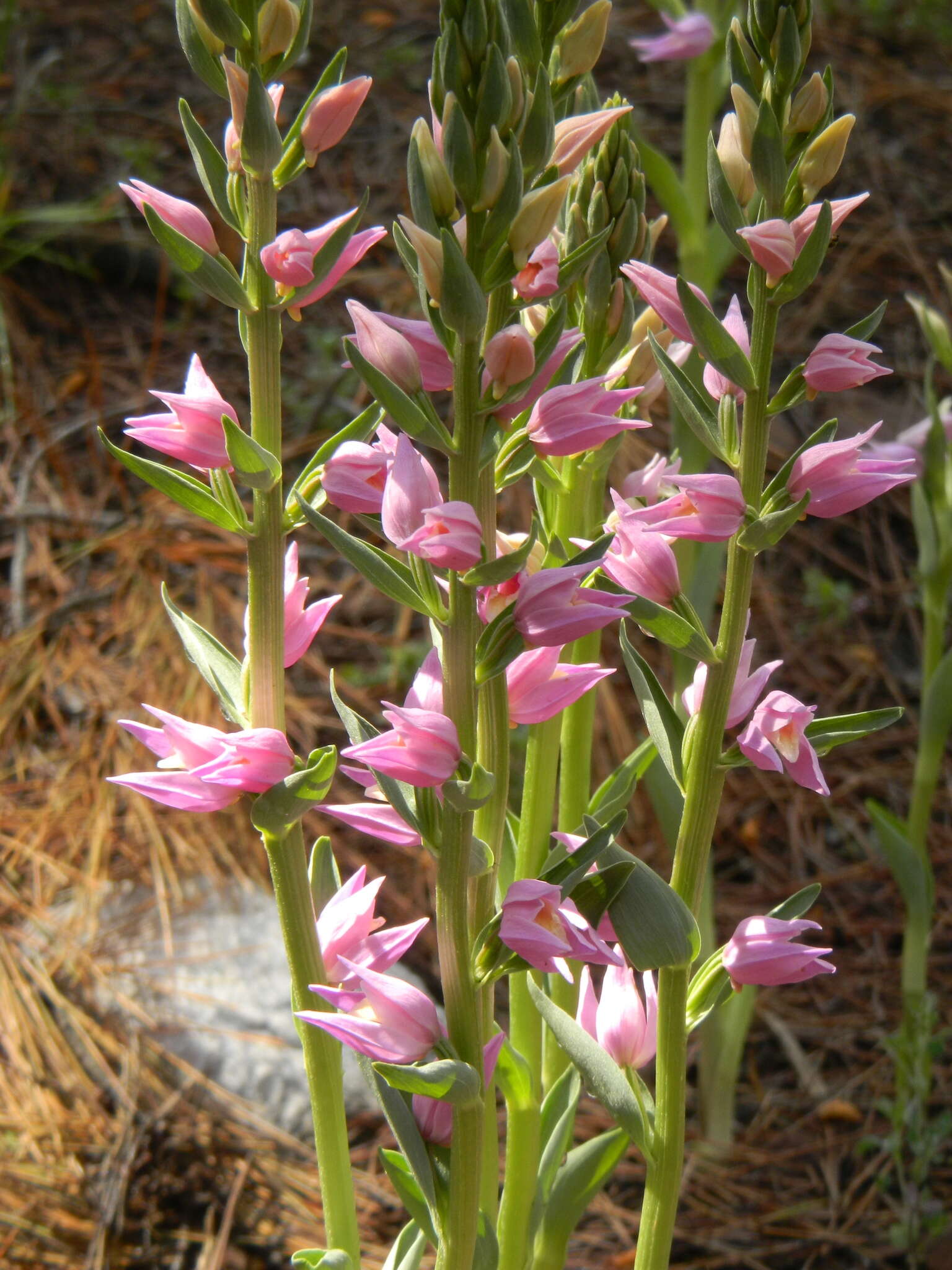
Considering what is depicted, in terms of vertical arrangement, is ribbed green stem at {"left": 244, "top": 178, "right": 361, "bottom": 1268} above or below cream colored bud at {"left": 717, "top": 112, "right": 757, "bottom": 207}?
below

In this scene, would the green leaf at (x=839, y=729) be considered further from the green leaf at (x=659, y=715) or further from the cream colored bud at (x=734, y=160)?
the cream colored bud at (x=734, y=160)

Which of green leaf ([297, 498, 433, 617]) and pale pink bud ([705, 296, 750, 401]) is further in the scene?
pale pink bud ([705, 296, 750, 401])

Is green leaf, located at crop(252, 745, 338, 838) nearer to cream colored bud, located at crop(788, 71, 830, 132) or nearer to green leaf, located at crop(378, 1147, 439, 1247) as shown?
green leaf, located at crop(378, 1147, 439, 1247)

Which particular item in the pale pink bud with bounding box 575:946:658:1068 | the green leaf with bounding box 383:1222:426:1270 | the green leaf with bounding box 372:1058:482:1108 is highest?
the green leaf with bounding box 372:1058:482:1108

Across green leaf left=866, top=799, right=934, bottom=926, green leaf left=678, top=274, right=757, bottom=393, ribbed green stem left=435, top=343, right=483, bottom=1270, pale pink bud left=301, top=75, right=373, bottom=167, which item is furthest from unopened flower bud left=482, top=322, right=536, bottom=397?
green leaf left=866, top=799, right=934, bottom=926

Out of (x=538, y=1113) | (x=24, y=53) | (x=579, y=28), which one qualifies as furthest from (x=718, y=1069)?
(x=24, y=53)
